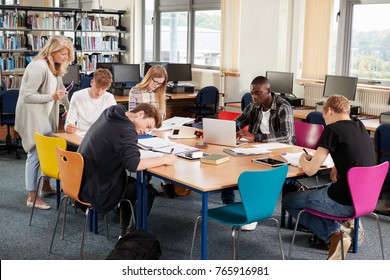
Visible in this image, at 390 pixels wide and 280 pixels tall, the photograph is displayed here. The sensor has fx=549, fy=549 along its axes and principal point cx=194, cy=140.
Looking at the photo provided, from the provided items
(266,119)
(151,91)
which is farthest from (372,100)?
(151,91)

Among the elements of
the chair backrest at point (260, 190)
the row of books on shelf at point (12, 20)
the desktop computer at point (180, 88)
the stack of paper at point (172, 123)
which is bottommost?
the chair backrest at point (260, 190)

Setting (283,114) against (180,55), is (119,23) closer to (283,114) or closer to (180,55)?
(180,55)

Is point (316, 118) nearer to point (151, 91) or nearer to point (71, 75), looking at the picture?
point (151, 91)

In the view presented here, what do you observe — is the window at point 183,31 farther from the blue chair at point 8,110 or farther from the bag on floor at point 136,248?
the bag on floor at point 136,248

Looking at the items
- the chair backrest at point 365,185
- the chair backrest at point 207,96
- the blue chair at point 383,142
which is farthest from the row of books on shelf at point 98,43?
the chair backrest at point 365,185

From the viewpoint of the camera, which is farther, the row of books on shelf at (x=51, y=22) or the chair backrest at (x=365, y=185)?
the row of books on shelf at (x=51, y=22)

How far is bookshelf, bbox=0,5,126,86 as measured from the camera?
28.6ft

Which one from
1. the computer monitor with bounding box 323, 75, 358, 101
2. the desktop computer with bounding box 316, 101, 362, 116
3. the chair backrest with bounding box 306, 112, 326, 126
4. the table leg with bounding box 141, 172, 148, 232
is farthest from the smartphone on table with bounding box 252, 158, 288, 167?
the computer monitor with bounding box 323, 75, 358, 101

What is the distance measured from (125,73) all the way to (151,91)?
298 centimetres

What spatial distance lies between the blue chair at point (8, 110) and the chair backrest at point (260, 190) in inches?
170

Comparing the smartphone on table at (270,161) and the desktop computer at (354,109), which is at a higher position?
the desktop computer at (354,109)

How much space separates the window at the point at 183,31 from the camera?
Result: 29.8ft

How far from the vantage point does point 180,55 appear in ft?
32.4

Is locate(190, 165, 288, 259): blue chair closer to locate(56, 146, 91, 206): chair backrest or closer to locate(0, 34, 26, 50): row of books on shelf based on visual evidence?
locate(56, 146, 91, 206): chair backrest
